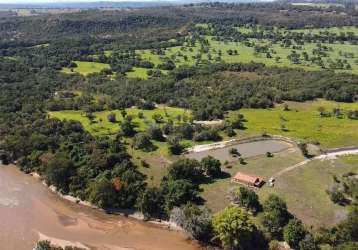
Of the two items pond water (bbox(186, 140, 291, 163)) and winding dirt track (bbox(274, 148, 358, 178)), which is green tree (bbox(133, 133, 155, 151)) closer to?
pond water (bbox(186, 140, 291, 163))

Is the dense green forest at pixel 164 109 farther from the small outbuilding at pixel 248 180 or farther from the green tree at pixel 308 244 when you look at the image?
the small outbuilding at pixel 248 180

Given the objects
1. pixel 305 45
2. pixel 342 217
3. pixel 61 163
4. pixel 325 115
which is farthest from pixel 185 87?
pixel 305 45

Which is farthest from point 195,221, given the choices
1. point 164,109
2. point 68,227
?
point 164,109

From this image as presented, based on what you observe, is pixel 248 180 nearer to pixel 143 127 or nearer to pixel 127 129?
pixel 127 129

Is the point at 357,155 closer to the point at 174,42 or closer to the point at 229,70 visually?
the point at 229,70

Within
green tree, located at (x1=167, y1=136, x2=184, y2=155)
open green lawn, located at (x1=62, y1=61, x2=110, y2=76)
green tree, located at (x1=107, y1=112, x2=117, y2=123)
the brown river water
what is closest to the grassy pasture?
open green lawn, located at (x1=62, y1=61, x2=110, y2=76)

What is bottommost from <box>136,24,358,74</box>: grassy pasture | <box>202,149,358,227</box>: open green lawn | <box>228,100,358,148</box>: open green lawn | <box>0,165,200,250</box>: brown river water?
<box>0,165,200,250</box>: brown river water

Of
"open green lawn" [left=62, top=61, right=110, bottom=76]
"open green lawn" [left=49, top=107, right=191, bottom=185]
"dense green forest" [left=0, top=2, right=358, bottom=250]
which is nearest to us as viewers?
"dense green forest" [left=0, top=2, right=358, bottom=250]
